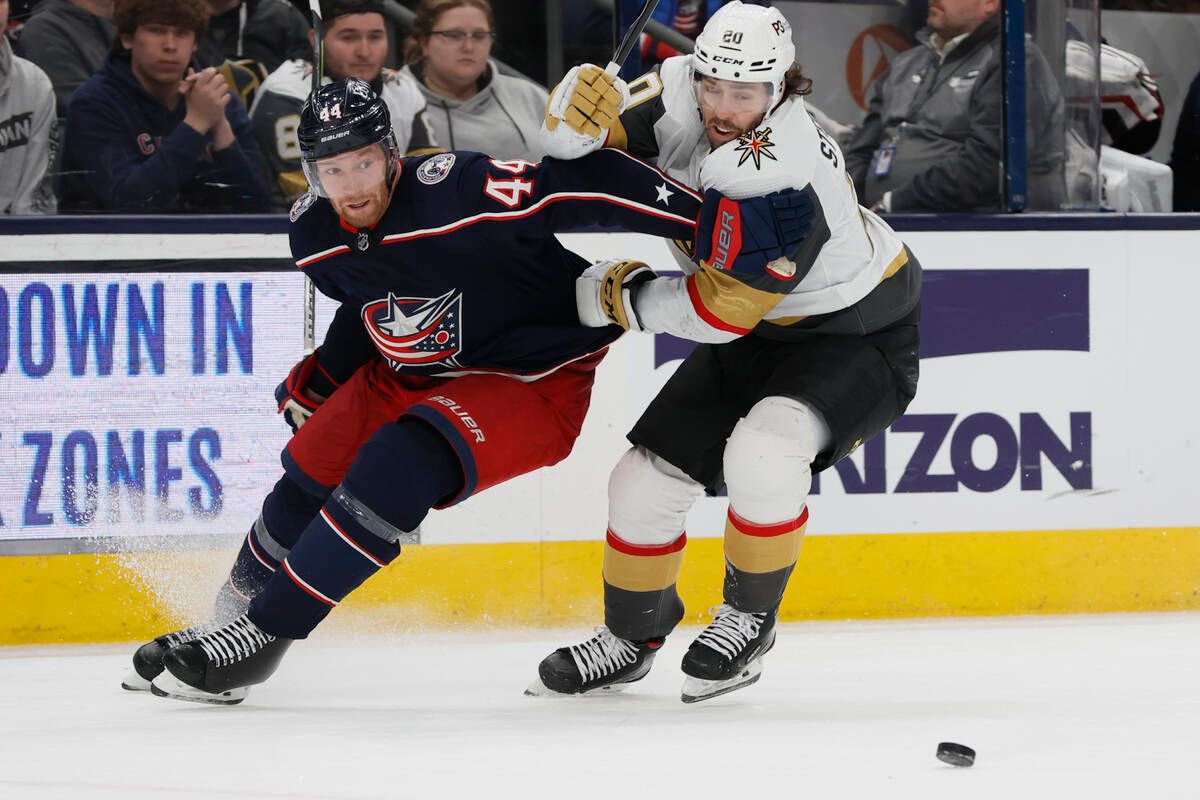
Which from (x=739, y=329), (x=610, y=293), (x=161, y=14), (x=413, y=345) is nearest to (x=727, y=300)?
(x=739, y=329)

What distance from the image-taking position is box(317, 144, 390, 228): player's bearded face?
92.5 inches

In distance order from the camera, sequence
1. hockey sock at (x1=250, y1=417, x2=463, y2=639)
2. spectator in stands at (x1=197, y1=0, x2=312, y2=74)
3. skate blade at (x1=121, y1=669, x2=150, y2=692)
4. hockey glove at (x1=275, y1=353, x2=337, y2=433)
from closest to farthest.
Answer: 1. hockey sock at (x1=250, y1=417, x2=463, y2=639)
2. skate blade at (x1=121, y1=669, x2=150, y2=692)
3. hockey glove at (x1=275, y1=353, x2=337, y2=433)
4. spectator in stands at (x1=197, y1=0, x2=312, y2=74)

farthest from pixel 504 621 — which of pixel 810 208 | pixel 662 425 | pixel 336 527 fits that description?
pixel 810 208

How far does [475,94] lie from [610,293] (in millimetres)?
1286

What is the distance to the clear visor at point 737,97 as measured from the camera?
2396 millimetres

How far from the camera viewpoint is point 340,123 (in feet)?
7.64

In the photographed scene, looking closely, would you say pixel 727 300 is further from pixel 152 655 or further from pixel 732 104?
pixel 152 655

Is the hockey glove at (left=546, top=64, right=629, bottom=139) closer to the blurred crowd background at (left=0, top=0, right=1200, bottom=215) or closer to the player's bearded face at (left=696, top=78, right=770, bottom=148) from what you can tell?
the player's bearded face at (left=696, top=78, right=770, bottom=148)

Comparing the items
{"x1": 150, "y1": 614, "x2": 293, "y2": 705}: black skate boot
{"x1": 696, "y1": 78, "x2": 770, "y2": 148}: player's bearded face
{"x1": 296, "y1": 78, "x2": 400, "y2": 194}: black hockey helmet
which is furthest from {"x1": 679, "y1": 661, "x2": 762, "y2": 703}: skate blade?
{"x1": 296, "y1": 78, "x2": 400, "y2": 194}: black hockey helmet

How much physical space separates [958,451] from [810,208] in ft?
4.66

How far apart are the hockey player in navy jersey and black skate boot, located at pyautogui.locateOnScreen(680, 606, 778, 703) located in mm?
413

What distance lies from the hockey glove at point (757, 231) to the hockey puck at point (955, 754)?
30.9 inches

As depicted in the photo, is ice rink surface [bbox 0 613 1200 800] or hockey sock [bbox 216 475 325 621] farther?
hockey sock [bbox 216 475 325 621]

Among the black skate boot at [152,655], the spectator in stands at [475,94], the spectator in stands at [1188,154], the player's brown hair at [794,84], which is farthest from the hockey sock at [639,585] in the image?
the spectator in stands at [1188,154]
